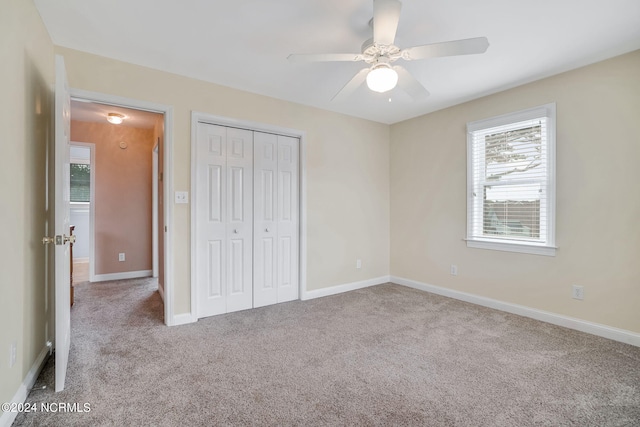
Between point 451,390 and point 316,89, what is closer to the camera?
point 451,390

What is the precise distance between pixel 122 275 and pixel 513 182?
5684 millimetres

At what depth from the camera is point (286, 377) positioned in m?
2.07

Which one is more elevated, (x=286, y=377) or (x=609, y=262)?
(x=609, y=262)

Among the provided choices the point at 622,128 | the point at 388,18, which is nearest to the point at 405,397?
the point at 388,18

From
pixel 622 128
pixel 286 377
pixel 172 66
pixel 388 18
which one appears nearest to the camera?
pixel 388 18

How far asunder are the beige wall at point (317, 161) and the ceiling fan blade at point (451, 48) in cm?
203

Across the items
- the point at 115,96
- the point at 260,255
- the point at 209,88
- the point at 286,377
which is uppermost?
the point at 209,88

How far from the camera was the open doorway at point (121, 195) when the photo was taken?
4.71m

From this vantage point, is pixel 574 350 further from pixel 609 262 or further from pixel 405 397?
pixel 405 397

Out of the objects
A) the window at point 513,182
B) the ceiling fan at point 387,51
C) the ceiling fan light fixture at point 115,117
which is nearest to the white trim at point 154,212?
the ceiling fan light fixture at point 115,117

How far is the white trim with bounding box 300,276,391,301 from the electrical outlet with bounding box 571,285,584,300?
7.52ft

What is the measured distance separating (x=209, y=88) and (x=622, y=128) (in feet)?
12.6

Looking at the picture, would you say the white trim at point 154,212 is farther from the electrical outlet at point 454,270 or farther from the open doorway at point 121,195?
the electrical outlet at point 454,270

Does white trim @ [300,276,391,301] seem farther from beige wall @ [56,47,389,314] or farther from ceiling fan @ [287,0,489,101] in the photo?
ceiling fan @ [287,0,489,101]
